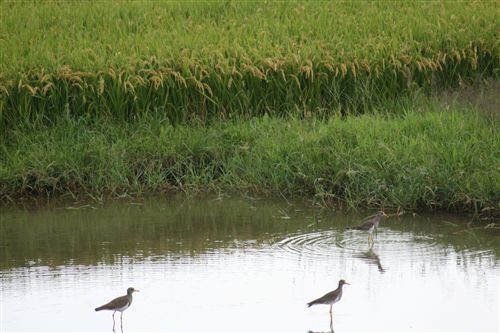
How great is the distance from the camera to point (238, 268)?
796 cm

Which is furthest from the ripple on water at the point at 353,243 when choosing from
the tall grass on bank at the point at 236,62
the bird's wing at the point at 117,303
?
the tall grass on bank at the point at 236,62

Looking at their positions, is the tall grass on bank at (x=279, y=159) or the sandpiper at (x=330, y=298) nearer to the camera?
the sandpiper at (x=330, y=298)

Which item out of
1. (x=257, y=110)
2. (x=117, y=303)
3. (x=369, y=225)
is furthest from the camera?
(x=257, y=110)

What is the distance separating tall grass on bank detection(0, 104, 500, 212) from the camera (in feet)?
31.7

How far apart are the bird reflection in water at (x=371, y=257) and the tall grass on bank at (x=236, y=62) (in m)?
3.74

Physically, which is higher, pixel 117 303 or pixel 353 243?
pixel 353 243

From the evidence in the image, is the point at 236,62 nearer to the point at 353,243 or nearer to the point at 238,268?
the point at 353,243

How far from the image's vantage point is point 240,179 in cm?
1055

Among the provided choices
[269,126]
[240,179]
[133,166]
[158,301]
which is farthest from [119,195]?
[158,301]

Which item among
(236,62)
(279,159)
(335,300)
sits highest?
(236,62)

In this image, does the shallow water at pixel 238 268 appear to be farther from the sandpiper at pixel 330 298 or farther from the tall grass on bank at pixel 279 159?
the tall grass on bank at pixel 279 159

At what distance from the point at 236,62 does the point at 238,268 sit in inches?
201

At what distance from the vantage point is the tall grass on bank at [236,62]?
11906 millimetres

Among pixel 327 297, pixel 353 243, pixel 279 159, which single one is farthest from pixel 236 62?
pixel 327 297
